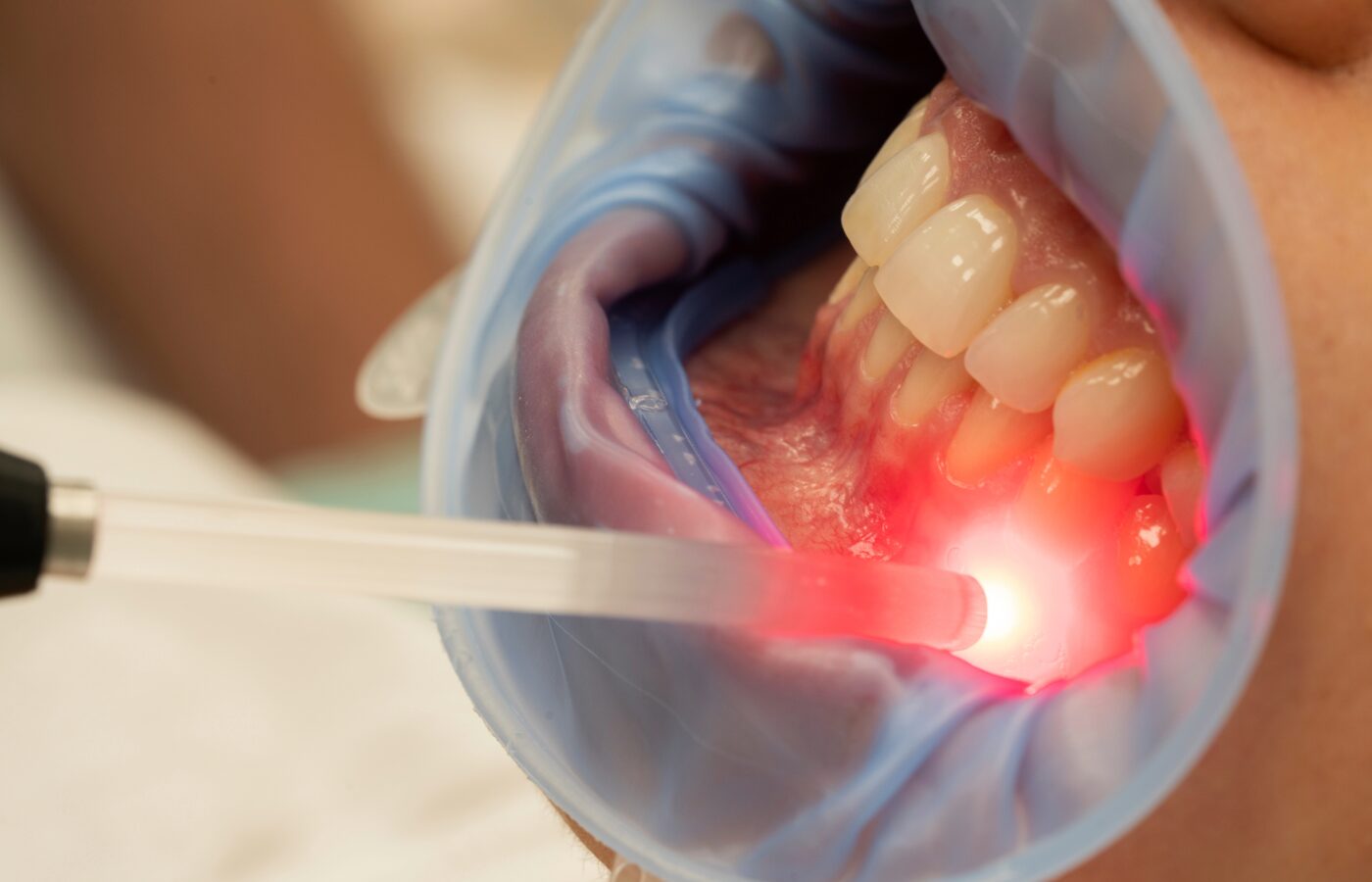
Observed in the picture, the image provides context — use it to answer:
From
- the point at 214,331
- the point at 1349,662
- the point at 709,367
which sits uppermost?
the point at 1349,662

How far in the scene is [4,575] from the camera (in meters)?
0.41

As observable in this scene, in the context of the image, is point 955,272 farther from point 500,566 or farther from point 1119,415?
point 500,566

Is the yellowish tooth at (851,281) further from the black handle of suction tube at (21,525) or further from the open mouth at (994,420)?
the black handle of suction tube at (21,525)

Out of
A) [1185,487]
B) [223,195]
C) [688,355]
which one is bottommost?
[223,195]

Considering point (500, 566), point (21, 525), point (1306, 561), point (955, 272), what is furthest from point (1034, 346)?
point (21, 525)

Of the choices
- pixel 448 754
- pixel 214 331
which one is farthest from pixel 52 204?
pixel 448 754

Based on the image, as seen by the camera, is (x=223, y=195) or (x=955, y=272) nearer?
(x=955, y=272)

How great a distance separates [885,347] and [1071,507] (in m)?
0.13

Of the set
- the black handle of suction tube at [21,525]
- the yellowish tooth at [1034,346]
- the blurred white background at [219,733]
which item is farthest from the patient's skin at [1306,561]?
the blurred white background at [219,733]

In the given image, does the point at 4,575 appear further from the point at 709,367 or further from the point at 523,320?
the point at 709,367

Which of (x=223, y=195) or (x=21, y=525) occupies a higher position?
(x=21, y=525)

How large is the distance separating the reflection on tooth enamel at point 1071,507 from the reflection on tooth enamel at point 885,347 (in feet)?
0.35

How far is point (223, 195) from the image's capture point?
2.00 m

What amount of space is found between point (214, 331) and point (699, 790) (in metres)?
1.66
